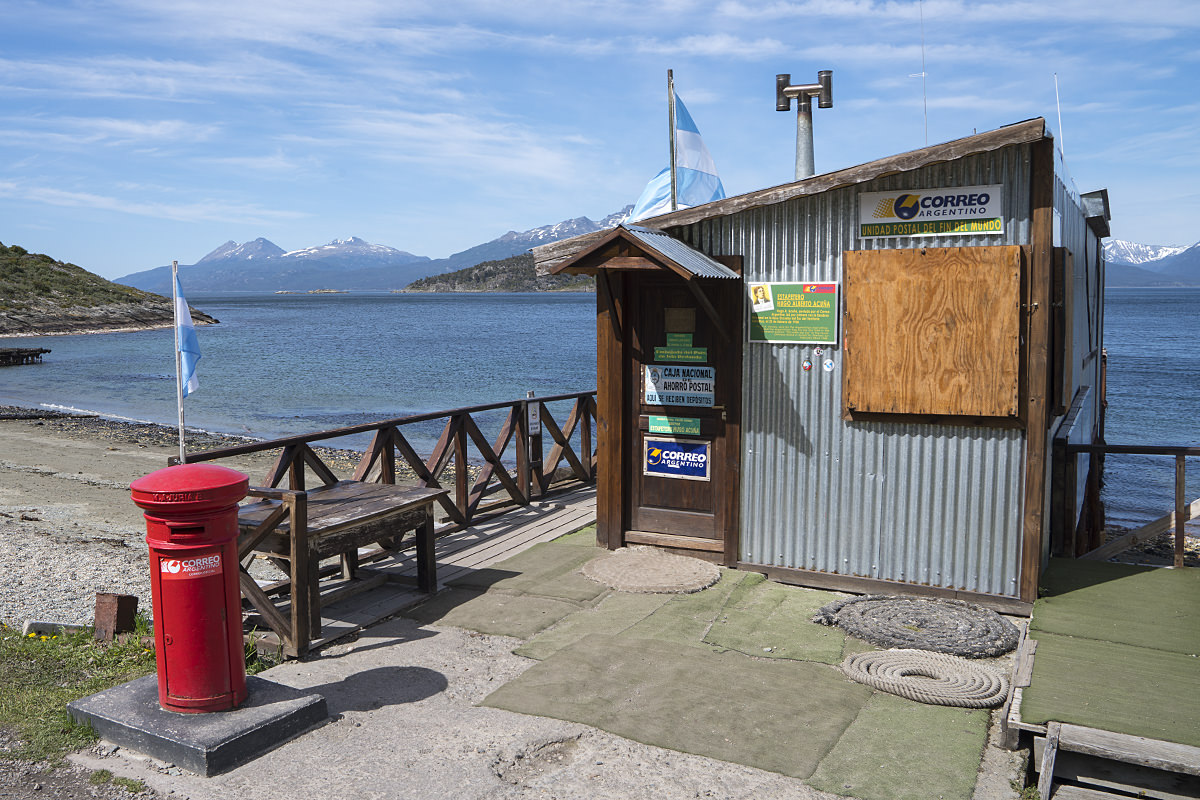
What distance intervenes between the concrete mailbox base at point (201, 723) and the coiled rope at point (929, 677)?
313cm

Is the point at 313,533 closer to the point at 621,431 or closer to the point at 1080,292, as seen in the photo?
the point at 621,431

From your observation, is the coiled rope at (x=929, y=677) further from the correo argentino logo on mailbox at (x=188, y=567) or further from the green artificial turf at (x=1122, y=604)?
the correo argentino logo on mailbox at (x=188, y=567)

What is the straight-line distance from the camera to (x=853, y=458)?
22.5 ft

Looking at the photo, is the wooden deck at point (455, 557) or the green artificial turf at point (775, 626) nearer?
the green artificial turf at point (775, 626)

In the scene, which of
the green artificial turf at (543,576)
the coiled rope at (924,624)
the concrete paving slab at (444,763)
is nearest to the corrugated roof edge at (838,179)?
the green artificial turf at (543,576)

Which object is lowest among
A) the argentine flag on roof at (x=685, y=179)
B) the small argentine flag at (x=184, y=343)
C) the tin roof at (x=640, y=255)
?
the small argentine flag at (x=184, y=343)

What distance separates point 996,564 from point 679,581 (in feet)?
7.63

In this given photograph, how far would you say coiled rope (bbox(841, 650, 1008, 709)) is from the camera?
16.2 ft

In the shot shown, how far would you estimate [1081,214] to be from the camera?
875 centimetres

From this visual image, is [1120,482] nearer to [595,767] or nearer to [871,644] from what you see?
[871,644]

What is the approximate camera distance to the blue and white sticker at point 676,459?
7648 millimetres

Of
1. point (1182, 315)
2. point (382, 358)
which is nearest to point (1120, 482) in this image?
point (382, 358)

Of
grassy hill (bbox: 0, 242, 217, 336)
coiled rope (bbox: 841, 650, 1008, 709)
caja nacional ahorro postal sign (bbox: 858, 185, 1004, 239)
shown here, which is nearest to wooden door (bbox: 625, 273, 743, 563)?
caja nacional ahorro postal sign (bbox: 858, 185, 1004, 239)

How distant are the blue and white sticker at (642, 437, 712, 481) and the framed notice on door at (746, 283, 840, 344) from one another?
1095 millimetres
